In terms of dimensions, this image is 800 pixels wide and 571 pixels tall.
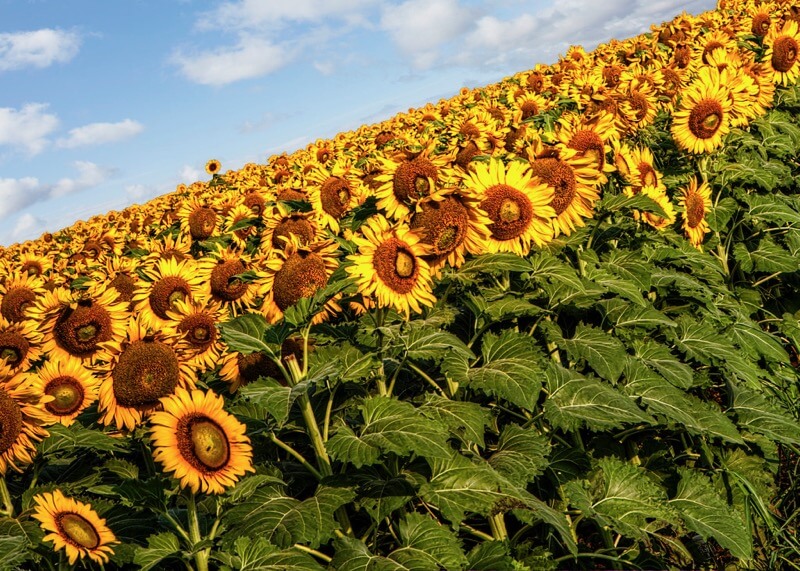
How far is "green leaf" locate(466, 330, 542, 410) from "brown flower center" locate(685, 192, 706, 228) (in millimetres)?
2535

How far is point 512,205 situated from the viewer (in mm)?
3414

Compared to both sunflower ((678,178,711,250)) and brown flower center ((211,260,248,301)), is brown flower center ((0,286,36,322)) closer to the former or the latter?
brown flower center ((211,260,248,301))

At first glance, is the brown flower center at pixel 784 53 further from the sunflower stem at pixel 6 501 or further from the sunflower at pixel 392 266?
the sunflower stem at pixel 6 501

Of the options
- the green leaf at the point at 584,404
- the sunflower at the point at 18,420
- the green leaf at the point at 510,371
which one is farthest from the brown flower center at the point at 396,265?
the sunflower at the point at 18,420

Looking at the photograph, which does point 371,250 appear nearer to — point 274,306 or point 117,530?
point 274,306

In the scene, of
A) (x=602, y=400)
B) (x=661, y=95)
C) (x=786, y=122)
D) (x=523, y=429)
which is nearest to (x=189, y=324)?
(x=523, y=429)

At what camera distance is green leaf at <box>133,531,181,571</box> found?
7.39ft

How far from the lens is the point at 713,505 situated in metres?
3.08

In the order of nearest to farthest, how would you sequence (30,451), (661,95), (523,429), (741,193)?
1. (30,451)
2. (523,429)
3. (741,193)
4. (661,95)

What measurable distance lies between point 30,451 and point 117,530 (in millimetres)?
565

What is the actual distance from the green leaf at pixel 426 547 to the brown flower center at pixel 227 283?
211cm

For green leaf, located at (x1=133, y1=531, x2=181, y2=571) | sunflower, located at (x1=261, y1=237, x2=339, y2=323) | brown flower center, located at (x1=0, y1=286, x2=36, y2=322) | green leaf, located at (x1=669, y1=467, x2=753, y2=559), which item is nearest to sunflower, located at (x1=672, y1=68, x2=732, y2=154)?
green leaf, located at (x1=669, y1=467, x2=753, y2=559)

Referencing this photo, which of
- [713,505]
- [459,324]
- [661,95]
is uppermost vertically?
[661,95]

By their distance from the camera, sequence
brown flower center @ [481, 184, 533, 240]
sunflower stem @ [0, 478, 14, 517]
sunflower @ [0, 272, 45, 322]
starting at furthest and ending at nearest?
sunflower @ [0, 272, 45, 322], brown flower center @ [481, 184, 533, 240], sunflower stem @ [0, 478, 14, 517]
